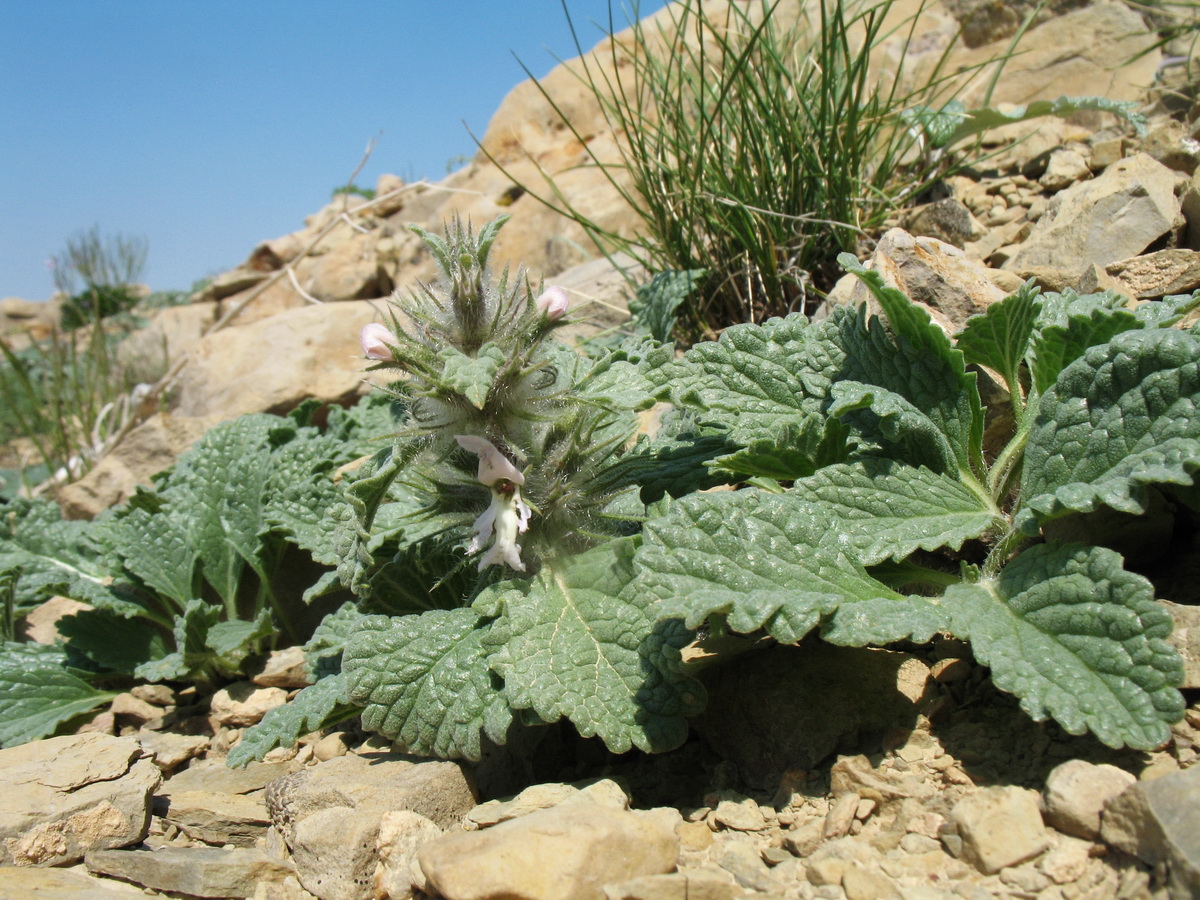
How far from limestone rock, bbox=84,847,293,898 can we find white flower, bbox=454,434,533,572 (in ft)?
2.59

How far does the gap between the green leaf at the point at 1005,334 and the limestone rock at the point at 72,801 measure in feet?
7.57

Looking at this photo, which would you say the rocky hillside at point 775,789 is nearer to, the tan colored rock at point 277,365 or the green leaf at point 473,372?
the green leaf at point 473,372

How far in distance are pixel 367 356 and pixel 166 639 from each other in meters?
1.93

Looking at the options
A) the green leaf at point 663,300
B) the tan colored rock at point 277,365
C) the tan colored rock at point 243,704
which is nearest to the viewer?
the tan colored rock at point 243,704

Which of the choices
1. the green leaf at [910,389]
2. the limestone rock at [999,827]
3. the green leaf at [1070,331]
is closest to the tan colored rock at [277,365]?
the green leaf at [910,389]

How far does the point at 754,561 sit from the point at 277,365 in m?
4.35

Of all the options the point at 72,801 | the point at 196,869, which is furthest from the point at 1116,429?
the point at 72,801

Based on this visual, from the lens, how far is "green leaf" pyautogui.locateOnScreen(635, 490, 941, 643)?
1748mm

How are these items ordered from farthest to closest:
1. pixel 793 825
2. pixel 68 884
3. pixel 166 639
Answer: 1. pixel 166 639
2. pixel 68 884
3. pixel 793 825

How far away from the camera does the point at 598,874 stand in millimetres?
1518

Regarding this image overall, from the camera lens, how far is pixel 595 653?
81.5 inches

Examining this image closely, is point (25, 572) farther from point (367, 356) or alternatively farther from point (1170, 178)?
point (1170, 178)

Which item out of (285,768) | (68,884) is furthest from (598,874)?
(285,768)

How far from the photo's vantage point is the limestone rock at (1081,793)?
143cm
